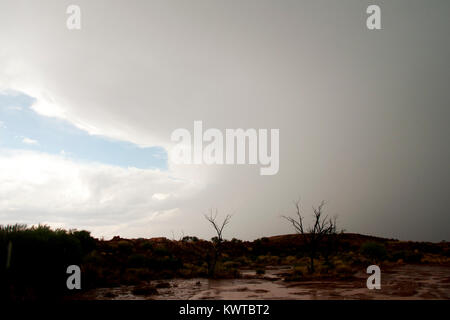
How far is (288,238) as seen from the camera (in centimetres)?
5850

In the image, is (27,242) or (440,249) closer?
(27,242)

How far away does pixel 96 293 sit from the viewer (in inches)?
523

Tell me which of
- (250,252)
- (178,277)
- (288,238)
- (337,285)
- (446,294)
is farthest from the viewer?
(288,238)

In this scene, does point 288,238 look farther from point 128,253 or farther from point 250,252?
point 128,253

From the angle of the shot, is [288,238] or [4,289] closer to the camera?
[4,289]
